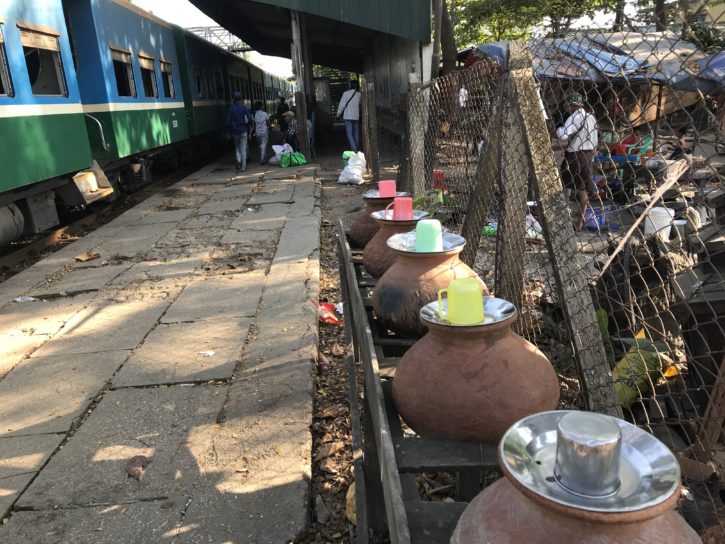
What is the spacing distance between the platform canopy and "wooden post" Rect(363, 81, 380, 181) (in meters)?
1.82

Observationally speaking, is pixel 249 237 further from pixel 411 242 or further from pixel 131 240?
pixel 411 242

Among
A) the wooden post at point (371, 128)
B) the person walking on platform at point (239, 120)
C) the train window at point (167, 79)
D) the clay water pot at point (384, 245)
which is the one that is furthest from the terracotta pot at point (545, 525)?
the train window at point (167, 79)

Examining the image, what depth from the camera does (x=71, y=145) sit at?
24.2 feet

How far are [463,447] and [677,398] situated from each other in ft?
5.45

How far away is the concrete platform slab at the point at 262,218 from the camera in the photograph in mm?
7629

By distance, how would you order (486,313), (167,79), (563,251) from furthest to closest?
(167,79)
(563,251)
(486,313)

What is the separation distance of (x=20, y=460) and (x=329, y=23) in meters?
15.2

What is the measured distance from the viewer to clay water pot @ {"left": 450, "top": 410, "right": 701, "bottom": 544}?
808mm

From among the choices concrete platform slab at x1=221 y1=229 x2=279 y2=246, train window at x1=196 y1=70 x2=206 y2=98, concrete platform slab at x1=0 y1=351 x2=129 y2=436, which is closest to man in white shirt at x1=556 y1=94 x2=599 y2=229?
concrete platform slab at x1=0 y1=351 x2=129 y2=436

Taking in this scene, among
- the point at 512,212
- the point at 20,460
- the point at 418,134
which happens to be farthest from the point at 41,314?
the point at 512,212

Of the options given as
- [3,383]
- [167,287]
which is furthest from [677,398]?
[167,287]

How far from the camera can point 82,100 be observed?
881 cm

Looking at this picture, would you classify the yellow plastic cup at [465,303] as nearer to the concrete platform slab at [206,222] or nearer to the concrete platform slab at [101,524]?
the concrete platform slab at [101,524]

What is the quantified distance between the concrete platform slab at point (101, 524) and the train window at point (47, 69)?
654 centimetres
